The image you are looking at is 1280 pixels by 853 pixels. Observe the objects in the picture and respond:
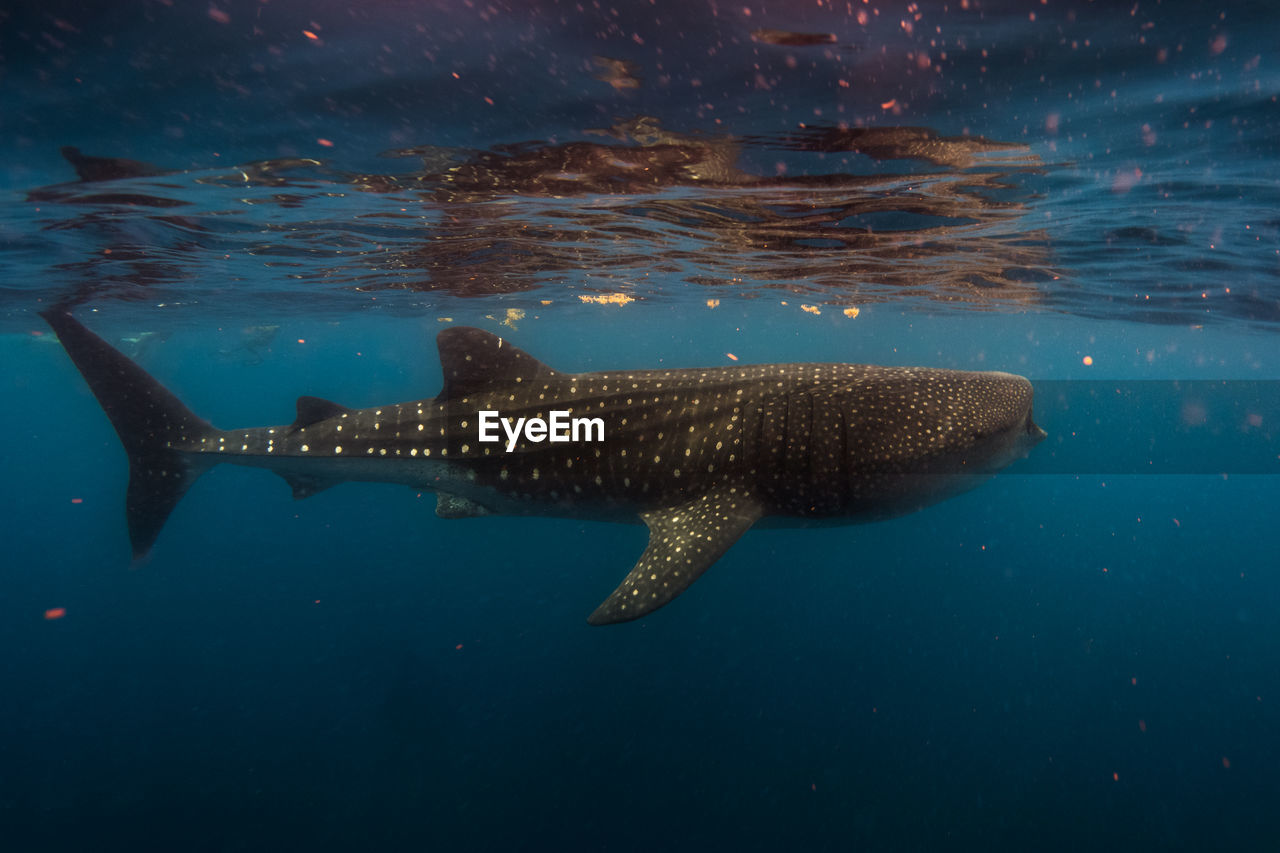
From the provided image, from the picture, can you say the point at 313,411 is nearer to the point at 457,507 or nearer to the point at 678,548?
the point at 457,507

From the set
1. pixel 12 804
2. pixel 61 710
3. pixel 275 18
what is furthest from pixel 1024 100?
pixel 61 710

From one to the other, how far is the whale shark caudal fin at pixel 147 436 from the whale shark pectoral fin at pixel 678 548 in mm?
6025

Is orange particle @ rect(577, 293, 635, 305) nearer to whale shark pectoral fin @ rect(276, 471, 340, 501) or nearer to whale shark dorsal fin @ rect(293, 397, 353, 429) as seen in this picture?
whale shark dorsal fin @ rect(293, 397, 353, 429)

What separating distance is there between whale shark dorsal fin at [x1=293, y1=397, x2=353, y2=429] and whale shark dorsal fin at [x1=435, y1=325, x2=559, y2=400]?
1.54 m

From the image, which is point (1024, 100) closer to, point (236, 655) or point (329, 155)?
point (329, 155)

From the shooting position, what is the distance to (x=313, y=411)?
666 centimetres

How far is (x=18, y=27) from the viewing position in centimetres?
498

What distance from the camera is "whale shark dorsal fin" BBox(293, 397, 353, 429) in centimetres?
662

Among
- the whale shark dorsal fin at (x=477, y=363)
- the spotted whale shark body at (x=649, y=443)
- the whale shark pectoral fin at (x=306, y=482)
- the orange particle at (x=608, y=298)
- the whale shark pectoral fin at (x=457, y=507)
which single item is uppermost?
the orange particle at (x=608, y=298)

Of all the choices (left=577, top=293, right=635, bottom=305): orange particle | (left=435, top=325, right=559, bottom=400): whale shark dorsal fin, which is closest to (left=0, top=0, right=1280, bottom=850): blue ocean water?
(left=435, top=325, right=559, bottom=400): whale shark dorsal fin

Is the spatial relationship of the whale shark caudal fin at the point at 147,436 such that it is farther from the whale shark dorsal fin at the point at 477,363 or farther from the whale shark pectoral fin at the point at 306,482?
the whale shark dorsal fin at the point at 477,363

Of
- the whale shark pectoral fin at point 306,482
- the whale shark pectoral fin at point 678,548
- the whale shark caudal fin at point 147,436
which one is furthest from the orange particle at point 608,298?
the whale shark pectoral fin at point 678,548

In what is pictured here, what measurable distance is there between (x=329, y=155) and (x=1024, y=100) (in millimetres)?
9438

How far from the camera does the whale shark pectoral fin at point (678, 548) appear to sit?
424 centimetres
